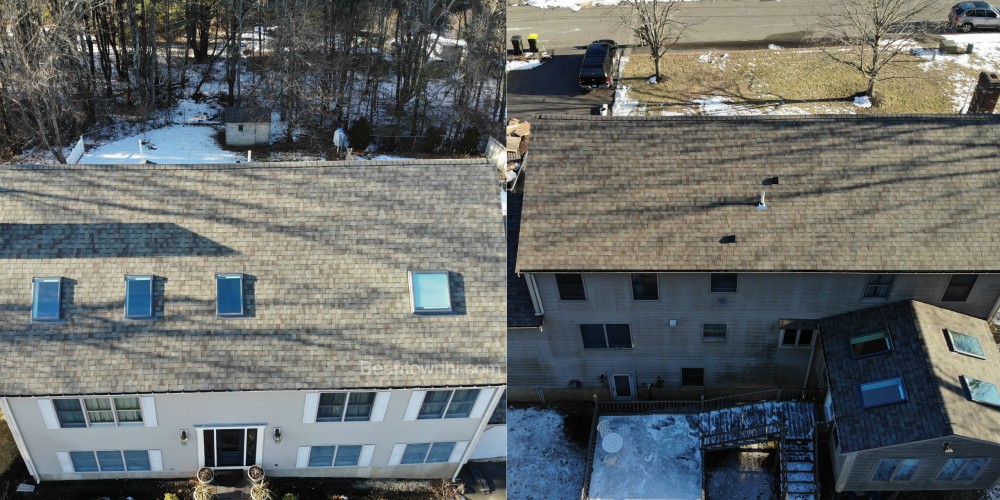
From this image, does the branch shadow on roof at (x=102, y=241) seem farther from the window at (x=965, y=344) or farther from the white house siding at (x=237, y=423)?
the window at (x=965, y=344)

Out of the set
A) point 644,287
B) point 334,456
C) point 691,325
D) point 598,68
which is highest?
point 598,68

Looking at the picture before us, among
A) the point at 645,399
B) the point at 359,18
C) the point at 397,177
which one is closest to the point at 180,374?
the point at 397,177

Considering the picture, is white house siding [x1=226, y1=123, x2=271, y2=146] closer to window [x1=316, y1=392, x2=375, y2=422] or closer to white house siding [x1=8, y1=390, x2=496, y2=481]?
white house siding [x1=8, y1=390, x2=496, y2=481]

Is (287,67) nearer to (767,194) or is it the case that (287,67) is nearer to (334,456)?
(334,456)

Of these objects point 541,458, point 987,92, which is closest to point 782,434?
point 541,458

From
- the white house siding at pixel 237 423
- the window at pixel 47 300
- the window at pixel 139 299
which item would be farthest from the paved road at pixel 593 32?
the window at pixel 47 300

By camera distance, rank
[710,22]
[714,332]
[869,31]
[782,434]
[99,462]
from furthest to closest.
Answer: [710,22] → [869,31] → [714,332] → [782,434] → [99,462]

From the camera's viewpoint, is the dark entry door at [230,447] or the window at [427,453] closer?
the dark entry door at [230,447]
